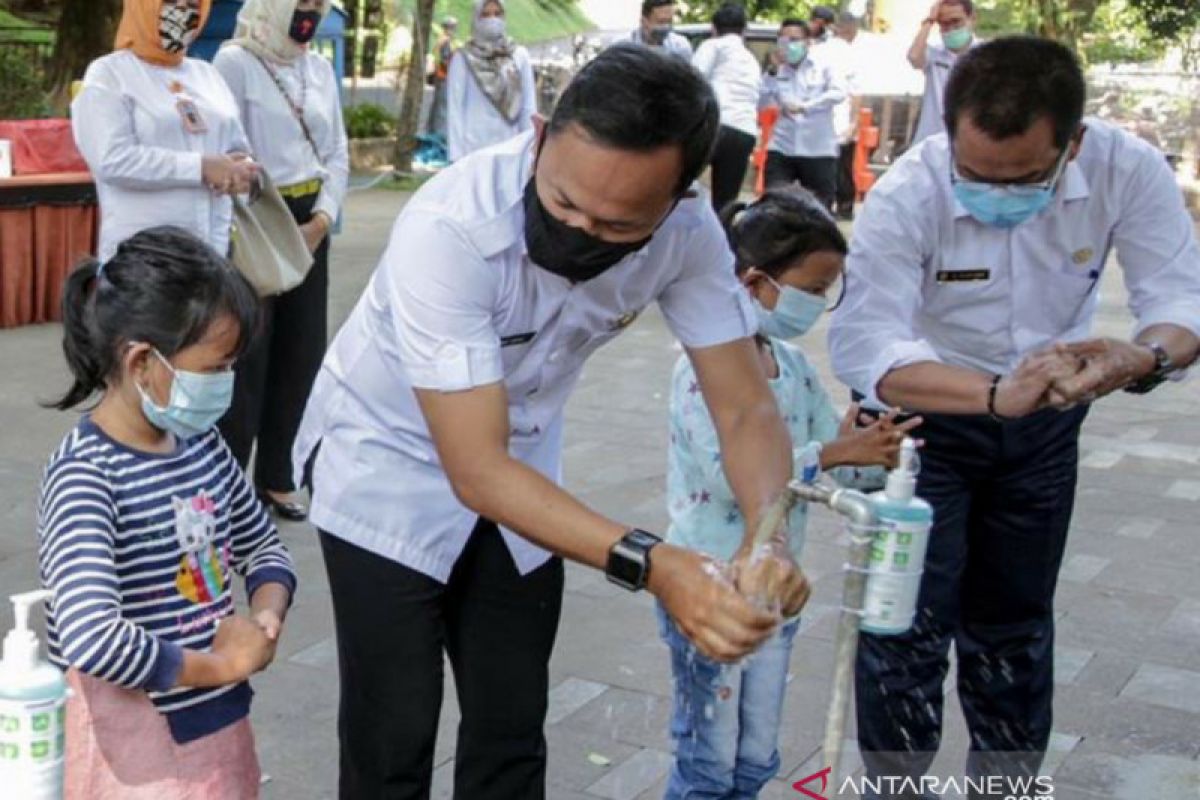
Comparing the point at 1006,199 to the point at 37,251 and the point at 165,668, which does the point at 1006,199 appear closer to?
the point at 165,668

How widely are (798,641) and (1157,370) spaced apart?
1788 mm

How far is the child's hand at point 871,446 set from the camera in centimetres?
310

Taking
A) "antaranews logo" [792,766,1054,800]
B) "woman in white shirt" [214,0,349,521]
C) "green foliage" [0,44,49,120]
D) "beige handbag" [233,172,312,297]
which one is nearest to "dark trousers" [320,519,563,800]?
"antaranews logo" [792,766,1054,800]

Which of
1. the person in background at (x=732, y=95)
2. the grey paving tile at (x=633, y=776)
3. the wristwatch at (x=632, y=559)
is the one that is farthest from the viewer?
the person in background at (x=732, y=95)

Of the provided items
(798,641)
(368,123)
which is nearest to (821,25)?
(368,123)

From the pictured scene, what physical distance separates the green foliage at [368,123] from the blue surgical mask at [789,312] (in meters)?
16.2

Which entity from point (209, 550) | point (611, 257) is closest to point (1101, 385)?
point (611, 257)

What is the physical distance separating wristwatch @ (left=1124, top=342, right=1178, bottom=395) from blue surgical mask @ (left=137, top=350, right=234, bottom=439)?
1.70 meters

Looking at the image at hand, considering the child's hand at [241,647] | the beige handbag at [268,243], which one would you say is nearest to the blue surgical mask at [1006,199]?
the child's hand at [241,647]

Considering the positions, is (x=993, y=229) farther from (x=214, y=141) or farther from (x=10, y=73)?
(x=10, y=73)

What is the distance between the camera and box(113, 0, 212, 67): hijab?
5066 mm

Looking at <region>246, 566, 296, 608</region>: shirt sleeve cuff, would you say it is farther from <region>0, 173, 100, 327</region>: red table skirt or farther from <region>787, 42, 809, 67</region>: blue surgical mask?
<region>787, 42, 809, 67</region>: blue surgical mask

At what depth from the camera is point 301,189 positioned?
18.8ft

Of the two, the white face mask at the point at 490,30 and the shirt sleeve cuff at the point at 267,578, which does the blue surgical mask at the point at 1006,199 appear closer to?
the shirt sleeve cuff at the point at 267,578
